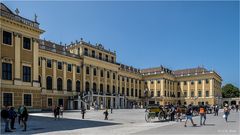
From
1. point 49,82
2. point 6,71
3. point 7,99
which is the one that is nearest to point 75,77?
point 49,82

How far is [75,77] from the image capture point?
61562 millimetres

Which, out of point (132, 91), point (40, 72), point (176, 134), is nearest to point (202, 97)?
point (132, 91)

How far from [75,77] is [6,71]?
25.4 metres

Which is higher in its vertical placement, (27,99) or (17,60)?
(17,60)

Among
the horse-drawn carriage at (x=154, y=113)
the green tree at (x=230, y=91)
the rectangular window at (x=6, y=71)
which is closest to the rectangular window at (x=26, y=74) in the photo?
the rectangular window at (x=6, y=71)

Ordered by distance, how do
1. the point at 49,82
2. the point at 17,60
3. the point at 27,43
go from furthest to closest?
1. the point at 49,82
2. the point at 27,43
3. the point at 17,60

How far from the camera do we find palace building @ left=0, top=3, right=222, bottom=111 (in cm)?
3738

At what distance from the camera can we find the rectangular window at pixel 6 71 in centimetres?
3625

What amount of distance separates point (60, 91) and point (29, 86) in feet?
58.3

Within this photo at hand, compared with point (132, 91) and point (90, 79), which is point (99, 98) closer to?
point (90, 79)

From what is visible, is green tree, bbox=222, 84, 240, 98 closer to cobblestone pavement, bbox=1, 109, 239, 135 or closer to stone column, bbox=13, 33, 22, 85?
stone column, bbox=13, 33, 22, 85

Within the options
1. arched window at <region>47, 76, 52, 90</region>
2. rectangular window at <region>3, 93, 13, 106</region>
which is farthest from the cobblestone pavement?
arched window at <region>47, 76, 52, 90</region>

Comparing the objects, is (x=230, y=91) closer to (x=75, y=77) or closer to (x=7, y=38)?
(x=75, y=77)

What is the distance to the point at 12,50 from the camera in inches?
1470
